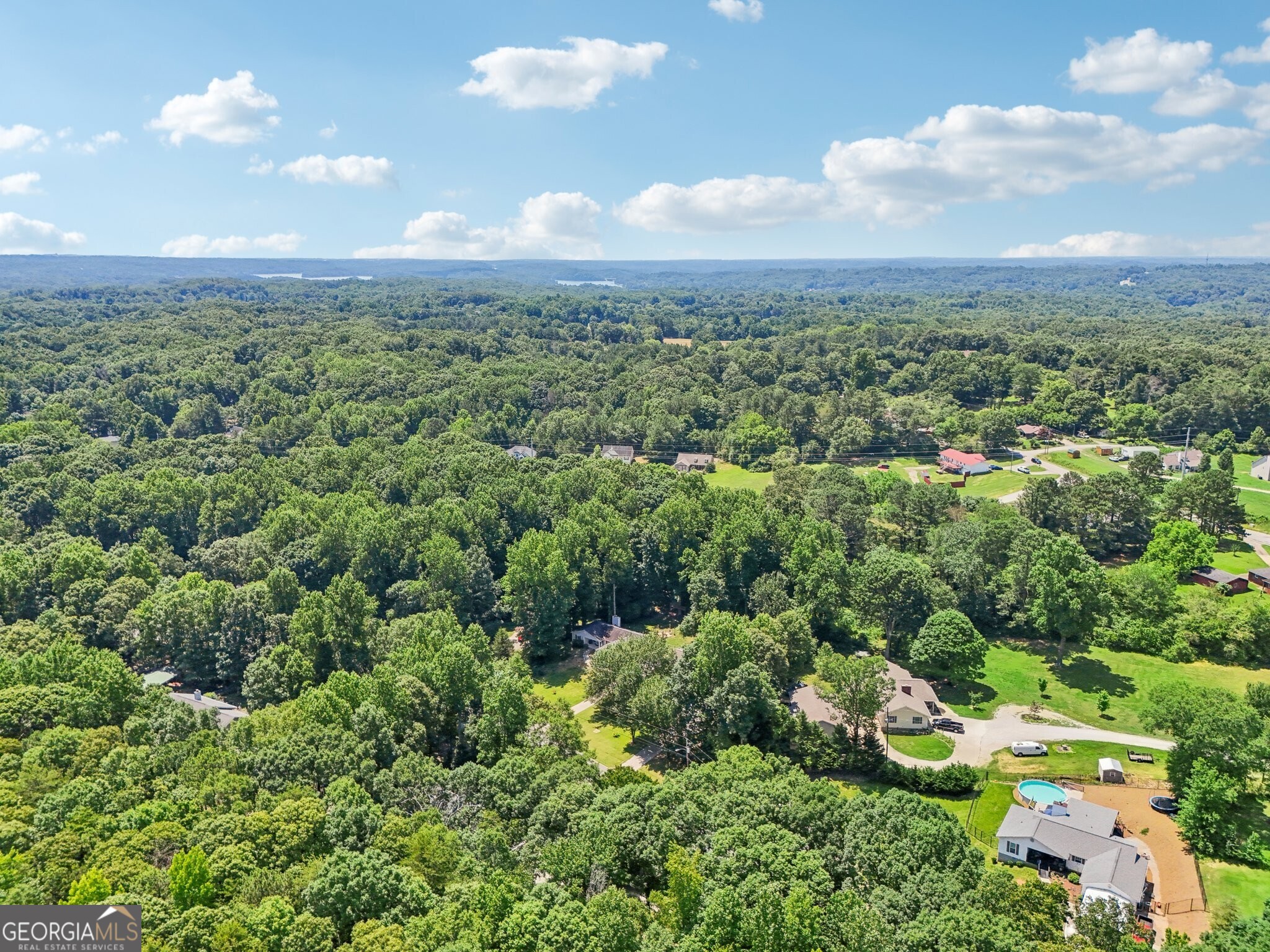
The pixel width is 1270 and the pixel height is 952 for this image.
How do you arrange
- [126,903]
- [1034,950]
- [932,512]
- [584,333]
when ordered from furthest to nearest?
[584,333] < [932,512] < [1034,950] < [126,903]

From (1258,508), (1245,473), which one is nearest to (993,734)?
(1258,508)

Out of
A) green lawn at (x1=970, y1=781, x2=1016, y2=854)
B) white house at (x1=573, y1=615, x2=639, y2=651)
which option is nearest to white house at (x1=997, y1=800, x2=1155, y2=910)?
green lawn at (x1=970, y1=781, x2=1016, y2=854)

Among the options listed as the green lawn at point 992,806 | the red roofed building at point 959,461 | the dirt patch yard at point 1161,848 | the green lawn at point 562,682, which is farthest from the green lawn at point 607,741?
the red roofed building at point 959,461

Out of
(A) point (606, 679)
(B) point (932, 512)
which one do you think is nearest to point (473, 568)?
(A) point (606, 679)

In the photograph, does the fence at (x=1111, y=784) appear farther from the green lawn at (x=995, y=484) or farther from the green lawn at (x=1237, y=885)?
the green lawn at (x=995, y=484)

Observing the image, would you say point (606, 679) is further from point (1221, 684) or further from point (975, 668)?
point (1221, 684)

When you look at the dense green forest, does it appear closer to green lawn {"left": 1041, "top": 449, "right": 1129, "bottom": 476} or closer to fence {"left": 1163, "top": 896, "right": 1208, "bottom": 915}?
fence {"left": 1163, "top": 896, "right": 1208, "bottom": 915}

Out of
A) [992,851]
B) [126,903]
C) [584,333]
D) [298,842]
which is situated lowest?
[992,851]
